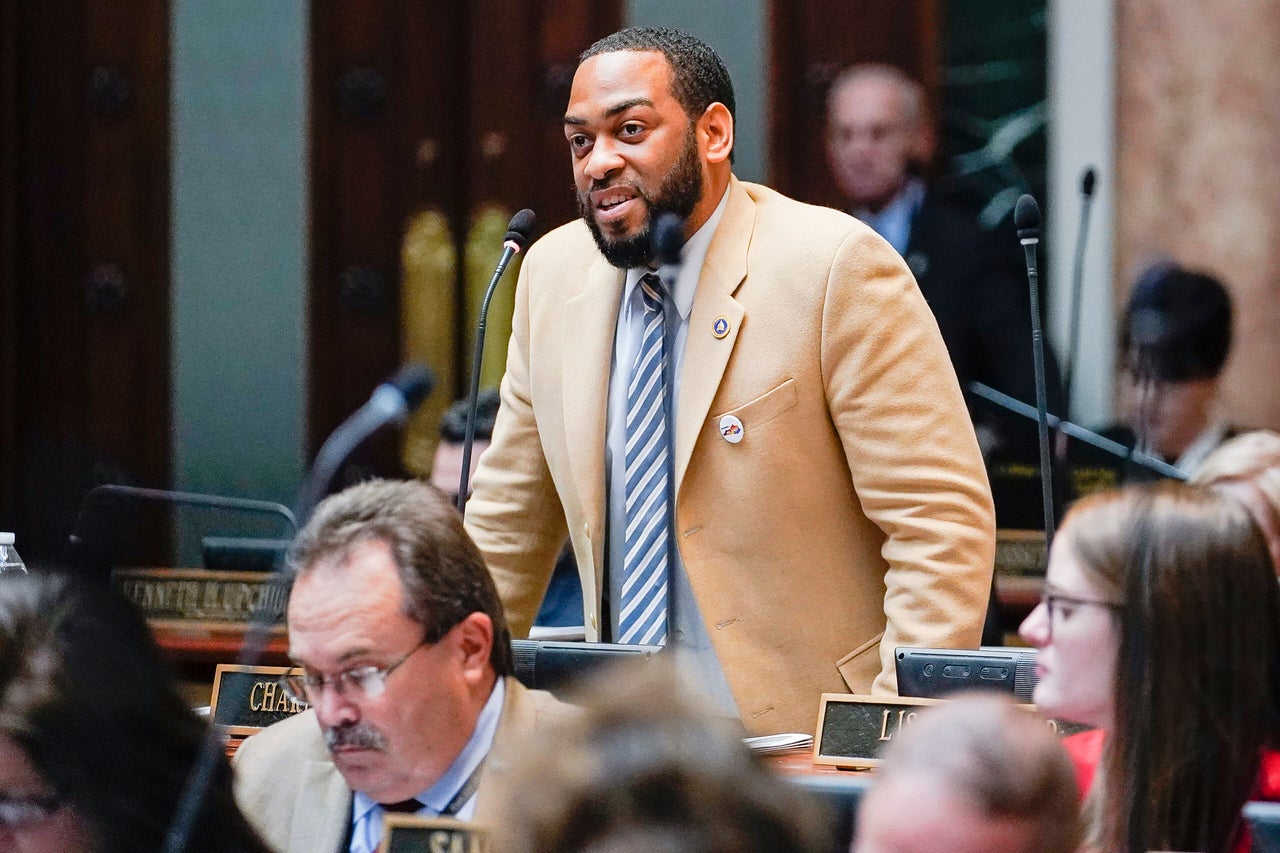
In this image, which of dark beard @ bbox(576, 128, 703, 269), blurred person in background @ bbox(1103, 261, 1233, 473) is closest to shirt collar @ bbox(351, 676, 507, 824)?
dark beard @ bbox(576, 128, 703, 269)

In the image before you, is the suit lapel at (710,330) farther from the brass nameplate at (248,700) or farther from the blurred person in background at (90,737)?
the blurred person in background at (90,737)

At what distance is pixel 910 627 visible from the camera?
9.18ft

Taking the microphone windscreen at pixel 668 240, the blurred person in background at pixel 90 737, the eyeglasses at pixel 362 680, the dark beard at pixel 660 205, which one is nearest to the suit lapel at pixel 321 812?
the eyeglasses at pixel 362 680

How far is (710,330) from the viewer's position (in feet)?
9.85

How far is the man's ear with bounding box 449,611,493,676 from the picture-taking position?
218 cm

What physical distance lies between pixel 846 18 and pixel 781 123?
36 cm

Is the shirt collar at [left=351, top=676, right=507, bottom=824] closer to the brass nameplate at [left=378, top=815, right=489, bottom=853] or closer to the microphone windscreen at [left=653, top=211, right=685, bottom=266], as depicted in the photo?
the brass nameplate at [left=378, top=815, right=489, bottom=853]

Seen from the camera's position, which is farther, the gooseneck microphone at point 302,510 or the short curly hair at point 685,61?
the short curly hair at point 685,61

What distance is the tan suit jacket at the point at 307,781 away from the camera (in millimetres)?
2182

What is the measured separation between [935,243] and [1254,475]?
1.67 metres

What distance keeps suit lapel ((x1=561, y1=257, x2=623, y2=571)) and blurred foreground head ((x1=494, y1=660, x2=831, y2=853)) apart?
6.41 ft

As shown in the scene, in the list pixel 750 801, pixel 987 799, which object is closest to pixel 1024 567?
pixel 987 799

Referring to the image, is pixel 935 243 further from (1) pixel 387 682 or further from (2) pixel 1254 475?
(1) pixel 387 682

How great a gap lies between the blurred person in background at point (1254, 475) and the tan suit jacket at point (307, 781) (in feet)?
3.61
